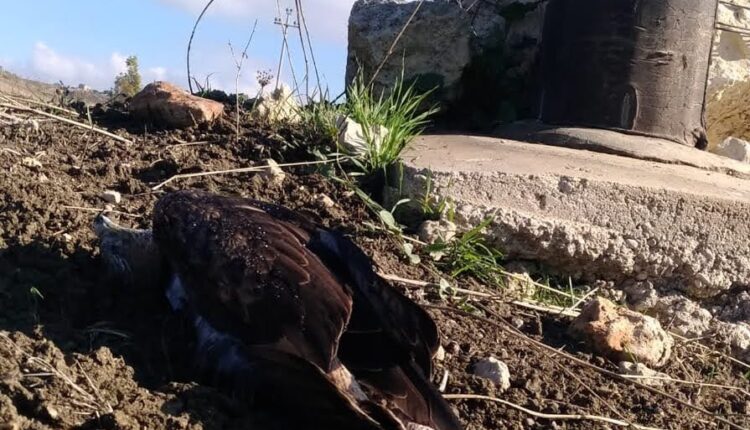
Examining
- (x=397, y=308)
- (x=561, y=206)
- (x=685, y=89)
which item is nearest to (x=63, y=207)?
(x=397, y=308)

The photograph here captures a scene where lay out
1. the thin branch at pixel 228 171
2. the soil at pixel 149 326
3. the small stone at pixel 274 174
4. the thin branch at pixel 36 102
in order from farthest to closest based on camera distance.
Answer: the thin branch at pixel 36 102, the small stone at pixel 274 174, the thin branch at pixel 228 171, the soil at pixel 149 326

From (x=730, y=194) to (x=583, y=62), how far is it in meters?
1.09

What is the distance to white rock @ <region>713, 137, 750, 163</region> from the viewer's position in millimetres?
5648

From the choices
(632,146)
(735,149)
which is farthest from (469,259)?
(735,149)

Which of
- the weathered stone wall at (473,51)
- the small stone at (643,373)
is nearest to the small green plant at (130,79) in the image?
the weathered stone wall at (473,51)

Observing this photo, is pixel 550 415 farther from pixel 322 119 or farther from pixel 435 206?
pixel 322 119

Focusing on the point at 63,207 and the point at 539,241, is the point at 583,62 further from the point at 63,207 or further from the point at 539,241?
the point at 63,207

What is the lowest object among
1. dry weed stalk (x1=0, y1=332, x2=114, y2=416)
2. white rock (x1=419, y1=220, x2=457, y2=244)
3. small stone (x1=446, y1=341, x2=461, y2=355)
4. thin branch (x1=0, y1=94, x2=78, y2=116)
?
small stone (x1=446, y1=341, x2=461, y2=355)

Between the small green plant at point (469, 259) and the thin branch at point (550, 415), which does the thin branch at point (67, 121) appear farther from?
the thin branch at point (550, 415)

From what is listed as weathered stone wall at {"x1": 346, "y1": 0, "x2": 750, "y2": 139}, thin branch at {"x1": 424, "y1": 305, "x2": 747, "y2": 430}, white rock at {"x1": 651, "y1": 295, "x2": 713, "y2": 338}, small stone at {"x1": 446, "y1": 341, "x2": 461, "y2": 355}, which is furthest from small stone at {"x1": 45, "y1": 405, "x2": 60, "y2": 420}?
weathered stone wall at {"x1": 346, "y1": 0, "x2": 750, "y2": 139}

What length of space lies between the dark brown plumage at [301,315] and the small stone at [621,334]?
3.34ft

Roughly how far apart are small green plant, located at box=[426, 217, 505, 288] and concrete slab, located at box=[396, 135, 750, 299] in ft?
0.39

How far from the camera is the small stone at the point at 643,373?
3.63 metres

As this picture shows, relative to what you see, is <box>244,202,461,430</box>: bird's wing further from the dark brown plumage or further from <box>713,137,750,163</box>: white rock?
<box>713,137,750,163</box>: white rock
